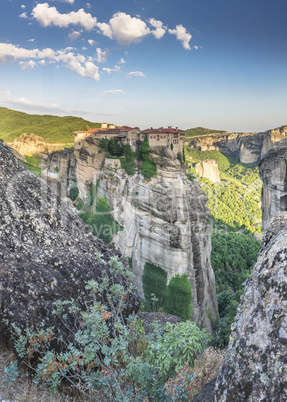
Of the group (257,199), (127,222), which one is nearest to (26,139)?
(127,222)

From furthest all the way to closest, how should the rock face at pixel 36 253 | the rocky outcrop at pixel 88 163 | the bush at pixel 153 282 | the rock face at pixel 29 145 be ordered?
the rock face at pixel 29 145
the rocky outcrop at pixel 88 163
the bush at pixel 153 282
the rock face at pixel 36 253

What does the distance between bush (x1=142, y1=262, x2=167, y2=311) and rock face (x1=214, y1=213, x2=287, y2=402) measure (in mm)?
16039

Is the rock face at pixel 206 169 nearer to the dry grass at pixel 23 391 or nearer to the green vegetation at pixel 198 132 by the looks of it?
the green vegetation at pixel 198 132

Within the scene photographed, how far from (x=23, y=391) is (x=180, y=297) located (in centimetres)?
1486

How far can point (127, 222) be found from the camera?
62.6 feet

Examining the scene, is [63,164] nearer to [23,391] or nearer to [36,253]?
[36,253]

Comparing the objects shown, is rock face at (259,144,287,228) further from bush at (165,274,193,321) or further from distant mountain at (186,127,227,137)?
distant mountain at (186,127,227,137)

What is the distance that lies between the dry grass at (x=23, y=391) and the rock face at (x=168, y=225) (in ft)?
45.9

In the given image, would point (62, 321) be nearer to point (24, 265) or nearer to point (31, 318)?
point (31, 318)

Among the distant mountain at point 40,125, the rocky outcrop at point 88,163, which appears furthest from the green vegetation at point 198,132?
the rocky outcrop at point 88,163

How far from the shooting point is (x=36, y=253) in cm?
441

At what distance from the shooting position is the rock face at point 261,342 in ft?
5.56

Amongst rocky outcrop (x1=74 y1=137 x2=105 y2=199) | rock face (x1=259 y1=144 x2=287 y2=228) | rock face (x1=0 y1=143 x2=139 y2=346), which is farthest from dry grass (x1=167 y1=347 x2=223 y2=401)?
rocky outcrop (x1=74 y1=137 x2=105 y2=199)

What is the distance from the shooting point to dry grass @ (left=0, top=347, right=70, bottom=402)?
320cm
